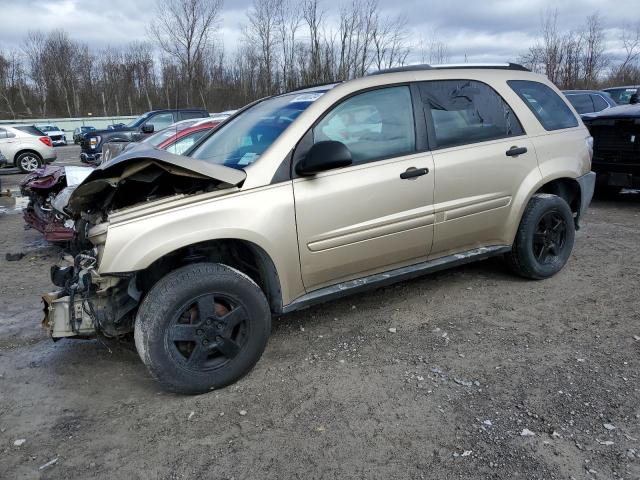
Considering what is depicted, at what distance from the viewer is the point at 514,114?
4.22m

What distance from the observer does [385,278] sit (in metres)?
3.64

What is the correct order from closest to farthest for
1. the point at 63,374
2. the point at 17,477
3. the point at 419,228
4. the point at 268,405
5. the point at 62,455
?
the point at 17,477
the point at 62,455
the point at 268,405
the point at 63,374
the point at 419,228

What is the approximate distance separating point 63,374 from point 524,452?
2830 millimetres

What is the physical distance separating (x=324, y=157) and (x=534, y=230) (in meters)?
2.26

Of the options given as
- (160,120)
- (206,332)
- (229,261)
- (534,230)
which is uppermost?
(160,120)

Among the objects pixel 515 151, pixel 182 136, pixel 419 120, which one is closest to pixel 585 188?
pixel 515 151

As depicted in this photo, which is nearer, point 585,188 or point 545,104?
point 545,104

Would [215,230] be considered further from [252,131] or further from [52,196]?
[52,196]

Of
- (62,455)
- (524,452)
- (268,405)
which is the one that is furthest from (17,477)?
(524,452)

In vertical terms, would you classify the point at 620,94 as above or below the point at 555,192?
above

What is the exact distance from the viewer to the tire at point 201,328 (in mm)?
2836

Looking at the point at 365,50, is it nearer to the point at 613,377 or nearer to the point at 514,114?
the point at 514,114

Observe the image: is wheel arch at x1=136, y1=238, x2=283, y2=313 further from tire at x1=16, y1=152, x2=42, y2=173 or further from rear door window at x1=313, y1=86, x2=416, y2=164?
tire at x1=16, y1=152, x2=42, y2=173

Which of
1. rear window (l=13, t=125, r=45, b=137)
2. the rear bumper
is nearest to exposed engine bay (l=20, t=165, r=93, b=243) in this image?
the rear bumper
